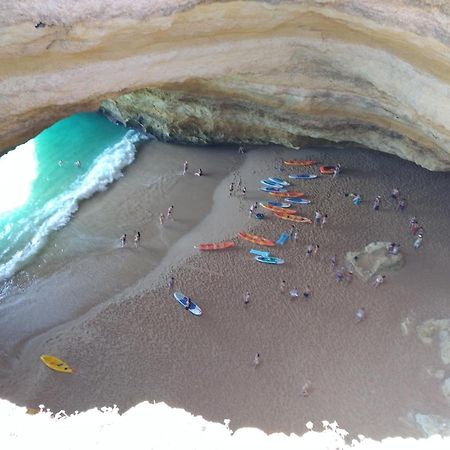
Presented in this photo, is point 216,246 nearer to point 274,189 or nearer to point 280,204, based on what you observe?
point 280,204

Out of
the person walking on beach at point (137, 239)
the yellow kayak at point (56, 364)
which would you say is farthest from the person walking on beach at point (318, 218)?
the yellow kayak at point (56, 364)

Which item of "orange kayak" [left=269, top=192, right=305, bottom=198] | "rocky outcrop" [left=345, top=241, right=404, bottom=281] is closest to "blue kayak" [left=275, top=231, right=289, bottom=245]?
"orange kayak" [left=269, top=192, right=305, bottom=198]

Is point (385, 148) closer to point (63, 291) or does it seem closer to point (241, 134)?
point (241, 134)

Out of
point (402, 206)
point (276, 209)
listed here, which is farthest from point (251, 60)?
point (402, 206)

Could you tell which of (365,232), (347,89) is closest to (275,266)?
(365,232)

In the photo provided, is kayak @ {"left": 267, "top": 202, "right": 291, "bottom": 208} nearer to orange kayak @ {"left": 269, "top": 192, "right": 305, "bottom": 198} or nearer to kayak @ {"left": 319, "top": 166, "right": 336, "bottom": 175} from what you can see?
orange kayak @ {"left": 269, "top": 192, "right": 305, "bottom": 198}

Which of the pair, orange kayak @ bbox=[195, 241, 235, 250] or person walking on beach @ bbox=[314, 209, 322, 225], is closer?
orange kayak @ bbox=[195, 241, 235, 250]
